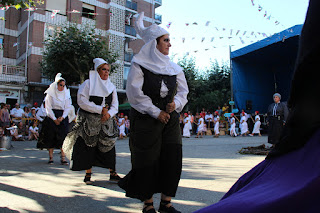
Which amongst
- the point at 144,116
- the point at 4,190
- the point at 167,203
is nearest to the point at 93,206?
the point at 167,203

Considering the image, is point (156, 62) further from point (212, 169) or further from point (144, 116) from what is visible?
point (212, 169)

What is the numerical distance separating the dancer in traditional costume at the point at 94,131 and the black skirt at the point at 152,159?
1.43 metres

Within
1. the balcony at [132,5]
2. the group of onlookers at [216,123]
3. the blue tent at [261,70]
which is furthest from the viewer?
the balcony at [132,5]

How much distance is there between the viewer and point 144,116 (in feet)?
8.95

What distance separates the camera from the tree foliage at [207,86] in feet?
94.8

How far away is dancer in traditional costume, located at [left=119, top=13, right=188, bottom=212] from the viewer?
2625 mm

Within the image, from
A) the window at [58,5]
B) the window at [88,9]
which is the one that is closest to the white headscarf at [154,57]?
the window at [58,5]

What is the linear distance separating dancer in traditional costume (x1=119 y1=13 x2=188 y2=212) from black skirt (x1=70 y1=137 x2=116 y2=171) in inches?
54.3

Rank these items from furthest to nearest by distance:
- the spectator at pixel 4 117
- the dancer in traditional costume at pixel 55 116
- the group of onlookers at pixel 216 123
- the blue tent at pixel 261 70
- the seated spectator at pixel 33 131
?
the group of onlookers at pixel 216 123
the blue tent at pixel 261 70
the seated spectator at pixel 33 131
the spectator at pixel 4 117
the dancer in traditional costume at pixel 55 116

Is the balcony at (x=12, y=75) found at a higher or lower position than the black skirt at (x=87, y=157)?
higher

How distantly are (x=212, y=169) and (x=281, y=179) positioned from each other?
4271 millimetres

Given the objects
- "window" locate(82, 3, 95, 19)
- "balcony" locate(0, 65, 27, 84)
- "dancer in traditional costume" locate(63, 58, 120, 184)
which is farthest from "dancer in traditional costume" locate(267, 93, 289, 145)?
"window" locate(82, 3, 95, 19)

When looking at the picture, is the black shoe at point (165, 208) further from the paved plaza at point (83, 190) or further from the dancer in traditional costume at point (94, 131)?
Result: the dancer in traditional costume at point (94, 131)

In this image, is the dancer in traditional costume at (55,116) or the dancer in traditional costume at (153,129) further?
the dancer in traditional costume at (55,116)
